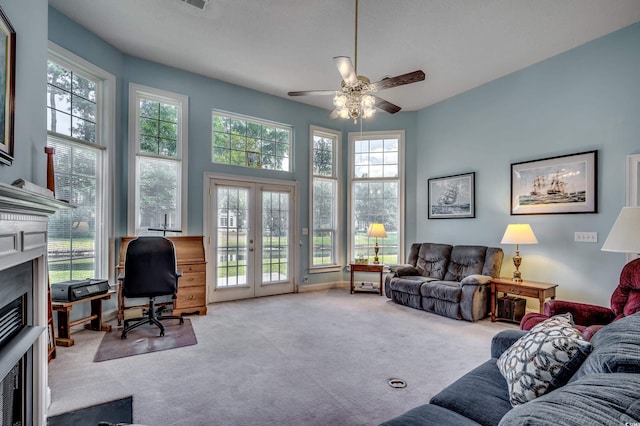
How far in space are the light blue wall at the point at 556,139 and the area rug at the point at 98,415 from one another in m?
4.83

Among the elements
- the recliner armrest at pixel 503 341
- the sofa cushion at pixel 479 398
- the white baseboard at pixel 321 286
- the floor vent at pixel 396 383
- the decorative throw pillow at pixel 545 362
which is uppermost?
the decorative throw pillow at pixel 545 362

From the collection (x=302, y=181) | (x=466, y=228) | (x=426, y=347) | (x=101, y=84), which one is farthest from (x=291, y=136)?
(x=426, y=347)

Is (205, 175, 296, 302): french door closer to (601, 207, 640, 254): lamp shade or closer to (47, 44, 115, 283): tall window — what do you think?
(47, 44, 115, 283): tall window

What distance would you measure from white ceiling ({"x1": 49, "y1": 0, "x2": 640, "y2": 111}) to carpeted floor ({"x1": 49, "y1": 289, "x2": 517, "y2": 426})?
11.4 ft

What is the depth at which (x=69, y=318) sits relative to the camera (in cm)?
326

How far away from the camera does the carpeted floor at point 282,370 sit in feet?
6.87

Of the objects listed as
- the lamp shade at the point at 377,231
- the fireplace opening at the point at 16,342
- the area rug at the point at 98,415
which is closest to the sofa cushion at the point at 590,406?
the fireplace opening at the point at 16,342

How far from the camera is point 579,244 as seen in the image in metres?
3.89

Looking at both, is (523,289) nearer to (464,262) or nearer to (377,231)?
(464,262)

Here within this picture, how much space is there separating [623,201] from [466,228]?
199cm

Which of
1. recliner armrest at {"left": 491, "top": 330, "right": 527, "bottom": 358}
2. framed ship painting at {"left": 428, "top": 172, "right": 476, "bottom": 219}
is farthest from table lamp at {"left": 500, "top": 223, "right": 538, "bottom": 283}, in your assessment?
recliner armrest at {"left": 491, "top": 330, "right": 527, "bottom": 358}

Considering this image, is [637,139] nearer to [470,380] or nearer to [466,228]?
[466,228]

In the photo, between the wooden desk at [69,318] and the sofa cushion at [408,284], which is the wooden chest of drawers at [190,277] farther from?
the sofa cushion at [408,284]

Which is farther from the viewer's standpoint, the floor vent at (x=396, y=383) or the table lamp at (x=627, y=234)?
the floor vent at (x=396, y=383)
